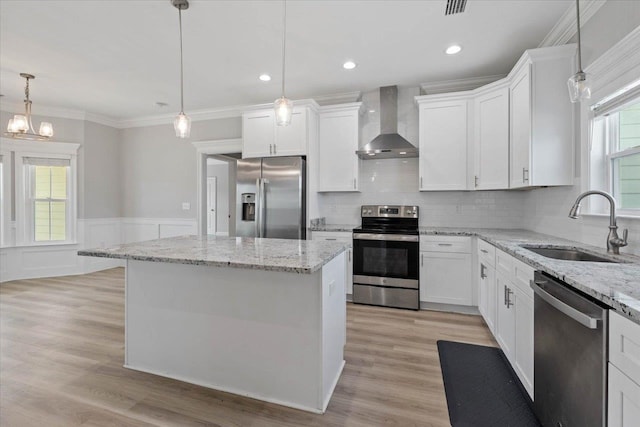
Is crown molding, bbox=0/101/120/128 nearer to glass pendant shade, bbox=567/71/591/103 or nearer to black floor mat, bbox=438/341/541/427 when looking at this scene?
black floor mat, bbox=438/341/541/427

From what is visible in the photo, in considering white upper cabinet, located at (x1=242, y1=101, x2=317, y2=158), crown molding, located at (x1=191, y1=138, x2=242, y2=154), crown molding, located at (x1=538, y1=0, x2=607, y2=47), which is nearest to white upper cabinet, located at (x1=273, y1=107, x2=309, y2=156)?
white upper cabinet, located at (x1=242, y1=101, x2=317, y2=158)

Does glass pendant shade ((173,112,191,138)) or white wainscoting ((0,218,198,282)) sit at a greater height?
glass pendant shade ((173,112,191,138))

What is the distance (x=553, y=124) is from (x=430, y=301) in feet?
6.95

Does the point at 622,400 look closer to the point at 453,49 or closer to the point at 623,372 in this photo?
the point at 623,372

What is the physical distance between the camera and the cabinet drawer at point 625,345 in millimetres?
958

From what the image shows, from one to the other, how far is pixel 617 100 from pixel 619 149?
35 cm

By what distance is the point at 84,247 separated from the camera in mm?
5410

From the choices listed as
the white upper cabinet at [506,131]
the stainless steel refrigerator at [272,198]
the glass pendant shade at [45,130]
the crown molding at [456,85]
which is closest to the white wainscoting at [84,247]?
the stainless steel refrigerator at [272,198]

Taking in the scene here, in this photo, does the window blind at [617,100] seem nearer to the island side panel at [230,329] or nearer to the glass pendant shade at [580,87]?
the glass pendant shade at [580,87]

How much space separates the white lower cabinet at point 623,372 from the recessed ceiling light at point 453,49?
2.79 metres

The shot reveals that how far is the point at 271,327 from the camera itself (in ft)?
6.29

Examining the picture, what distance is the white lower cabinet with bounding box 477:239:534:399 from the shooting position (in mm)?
1879

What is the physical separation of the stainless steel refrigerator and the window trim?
3346mm

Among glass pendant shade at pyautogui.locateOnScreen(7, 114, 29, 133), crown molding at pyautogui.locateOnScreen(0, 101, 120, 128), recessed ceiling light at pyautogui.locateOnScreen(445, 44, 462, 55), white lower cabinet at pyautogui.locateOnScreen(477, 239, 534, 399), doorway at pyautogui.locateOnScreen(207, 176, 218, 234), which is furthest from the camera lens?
doorway at pyautogui.locateOnScreen(207, 176, 218, 234)
